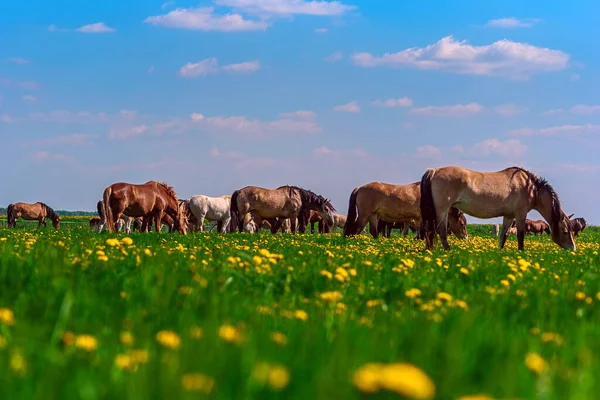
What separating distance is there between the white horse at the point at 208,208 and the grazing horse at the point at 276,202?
8626 mm

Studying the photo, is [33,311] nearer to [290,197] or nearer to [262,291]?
[262,291]

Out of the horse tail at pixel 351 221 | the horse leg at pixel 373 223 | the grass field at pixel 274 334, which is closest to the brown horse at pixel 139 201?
the horse tail at pixel 351 221

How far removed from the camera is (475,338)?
367cm

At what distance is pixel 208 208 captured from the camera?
43562 millimetres

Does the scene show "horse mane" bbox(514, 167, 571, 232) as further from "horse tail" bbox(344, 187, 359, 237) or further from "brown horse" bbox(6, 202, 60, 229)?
"brown horse" bbox(6, 202, 60, 229)

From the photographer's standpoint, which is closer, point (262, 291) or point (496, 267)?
point (262, 291)

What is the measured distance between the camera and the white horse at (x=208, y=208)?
142 feet

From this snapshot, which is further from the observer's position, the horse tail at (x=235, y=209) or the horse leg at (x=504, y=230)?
the horse tail at (x=235, y=209)

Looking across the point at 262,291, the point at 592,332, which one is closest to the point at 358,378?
the point at 592,332

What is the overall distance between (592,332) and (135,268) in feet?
12.7

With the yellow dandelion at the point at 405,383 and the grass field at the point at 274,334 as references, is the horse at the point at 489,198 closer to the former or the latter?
the grass field at the point at 274,334

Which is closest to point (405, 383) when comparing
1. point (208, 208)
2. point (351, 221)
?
point (351, 221)

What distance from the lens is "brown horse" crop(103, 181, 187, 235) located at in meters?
24.9

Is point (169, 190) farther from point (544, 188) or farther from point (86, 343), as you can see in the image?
point (86, 343)
